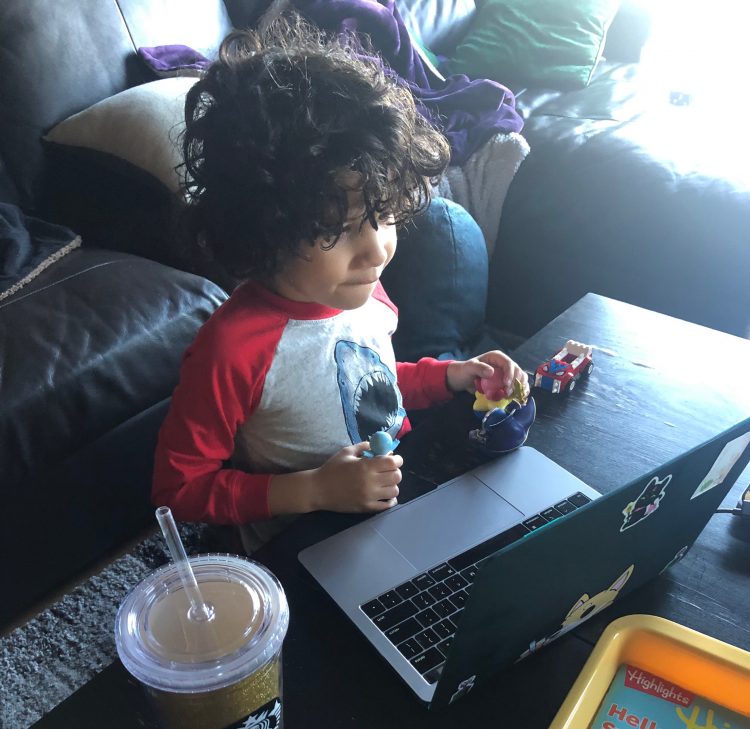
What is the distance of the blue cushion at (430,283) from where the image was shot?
4.54ft

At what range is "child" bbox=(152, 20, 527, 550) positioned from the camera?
683mm

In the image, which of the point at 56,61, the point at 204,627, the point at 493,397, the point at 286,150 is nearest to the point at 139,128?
the point at 56,61

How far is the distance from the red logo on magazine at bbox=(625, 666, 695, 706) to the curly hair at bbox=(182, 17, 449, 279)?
1.55ft

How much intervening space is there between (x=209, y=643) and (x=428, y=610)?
251mm

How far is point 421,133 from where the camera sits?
840 millimetres

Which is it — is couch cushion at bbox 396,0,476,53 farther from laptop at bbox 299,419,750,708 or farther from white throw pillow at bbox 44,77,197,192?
laptop at bbox 299,419,750,708

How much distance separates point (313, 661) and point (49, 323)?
2.86 ft

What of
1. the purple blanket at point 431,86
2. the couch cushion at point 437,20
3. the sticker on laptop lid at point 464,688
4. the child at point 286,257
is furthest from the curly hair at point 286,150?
the couch cushion at point 437,20

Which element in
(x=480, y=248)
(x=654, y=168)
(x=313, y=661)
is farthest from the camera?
(x=654, y=168)

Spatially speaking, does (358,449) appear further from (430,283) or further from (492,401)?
(430,283)

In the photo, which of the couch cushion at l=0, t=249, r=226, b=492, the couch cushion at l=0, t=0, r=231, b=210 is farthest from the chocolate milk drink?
the couch cushion at l=0, t=0, r=231, b=210

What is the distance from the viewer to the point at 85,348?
1175 mm

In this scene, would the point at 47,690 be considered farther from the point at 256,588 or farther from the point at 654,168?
the point at 654,168

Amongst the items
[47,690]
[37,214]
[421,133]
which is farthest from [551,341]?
[37,214]
